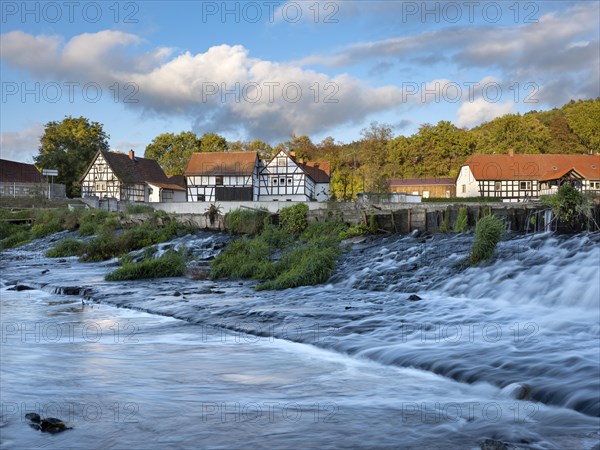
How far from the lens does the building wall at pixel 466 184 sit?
73.0 metres

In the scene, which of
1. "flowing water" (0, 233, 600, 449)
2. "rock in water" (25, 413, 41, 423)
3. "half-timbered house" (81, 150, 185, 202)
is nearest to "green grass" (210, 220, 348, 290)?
"flowing water" (0, 233, 600, 449)

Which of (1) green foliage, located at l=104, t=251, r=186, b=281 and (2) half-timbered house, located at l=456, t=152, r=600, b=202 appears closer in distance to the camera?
(1) green foliage, located at l=104, t=251, r=186, b=281

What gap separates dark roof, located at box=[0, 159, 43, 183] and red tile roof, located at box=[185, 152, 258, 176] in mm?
17546

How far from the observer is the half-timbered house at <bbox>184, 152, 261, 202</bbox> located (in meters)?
65.0

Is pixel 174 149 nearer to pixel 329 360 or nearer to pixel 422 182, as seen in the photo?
pixel 422 182

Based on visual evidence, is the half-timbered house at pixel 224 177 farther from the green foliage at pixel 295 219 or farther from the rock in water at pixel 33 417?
the rock in water at pixel 33 417

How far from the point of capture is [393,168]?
88.8 meters

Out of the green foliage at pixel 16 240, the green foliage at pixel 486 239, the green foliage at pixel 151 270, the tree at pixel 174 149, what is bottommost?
the green foliage at pixel 151 270

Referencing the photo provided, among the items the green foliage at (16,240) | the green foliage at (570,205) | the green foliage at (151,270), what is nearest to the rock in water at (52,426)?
the green foliage at (151,270)

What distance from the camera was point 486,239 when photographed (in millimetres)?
15617

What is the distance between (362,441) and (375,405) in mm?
1094

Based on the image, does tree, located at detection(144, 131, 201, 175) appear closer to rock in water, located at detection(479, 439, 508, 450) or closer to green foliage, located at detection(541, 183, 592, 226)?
green foliage, located at detection(541, 183, 592, 226)

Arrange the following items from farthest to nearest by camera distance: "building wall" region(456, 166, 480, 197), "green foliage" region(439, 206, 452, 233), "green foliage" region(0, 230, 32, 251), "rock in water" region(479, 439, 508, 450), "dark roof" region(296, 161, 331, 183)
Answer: "building wall" region(456, 166, 480, 197) → "dark roof" region(296, 161, 331, 183) → "green foliage" region(0, 230, 32, 251) → "green foliage" region(439, 206, 452, 233) → "rock in water" region(479, 439, 508, 450)

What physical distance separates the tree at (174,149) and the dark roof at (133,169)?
47.3ft
